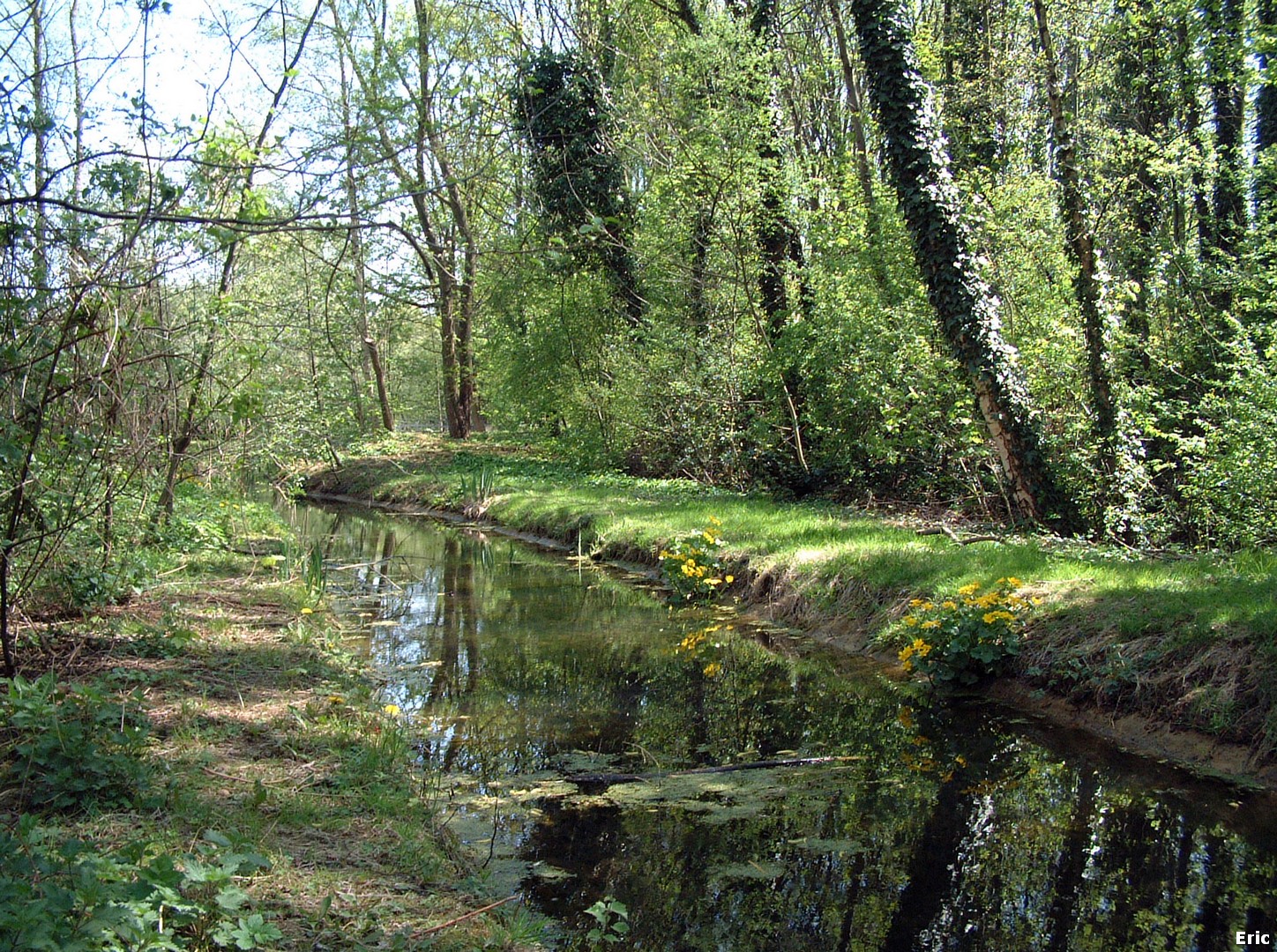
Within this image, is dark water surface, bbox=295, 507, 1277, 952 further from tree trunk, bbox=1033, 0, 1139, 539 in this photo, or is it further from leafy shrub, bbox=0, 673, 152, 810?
tree trunk, bbox=1033, 0, 1139, 539

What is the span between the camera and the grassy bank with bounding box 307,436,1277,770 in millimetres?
5660

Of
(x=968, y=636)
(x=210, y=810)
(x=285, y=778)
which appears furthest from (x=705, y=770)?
(x=210, y=810)

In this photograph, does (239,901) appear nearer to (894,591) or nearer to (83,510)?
(83,510)

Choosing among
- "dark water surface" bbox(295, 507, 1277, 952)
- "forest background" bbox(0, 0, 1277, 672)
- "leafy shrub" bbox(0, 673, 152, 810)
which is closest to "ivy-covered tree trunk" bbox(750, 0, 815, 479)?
"forest background" bbox(0, 0, 1277, 672)

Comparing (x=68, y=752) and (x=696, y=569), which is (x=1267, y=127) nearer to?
(x=696, y=569)

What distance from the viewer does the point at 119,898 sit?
2.77m

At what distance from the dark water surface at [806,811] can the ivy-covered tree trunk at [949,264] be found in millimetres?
4029

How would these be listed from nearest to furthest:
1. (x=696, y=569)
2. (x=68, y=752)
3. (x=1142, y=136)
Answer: (x=68, y=752) → (x=696, y=569) → (x=1142, y=136)

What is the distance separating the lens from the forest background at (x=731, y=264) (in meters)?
4.84

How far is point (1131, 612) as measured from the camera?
21.0ft

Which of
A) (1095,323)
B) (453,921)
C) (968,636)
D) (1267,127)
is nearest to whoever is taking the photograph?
(453,921)

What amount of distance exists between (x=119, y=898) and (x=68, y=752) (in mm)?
1452

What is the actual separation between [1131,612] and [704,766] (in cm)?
316

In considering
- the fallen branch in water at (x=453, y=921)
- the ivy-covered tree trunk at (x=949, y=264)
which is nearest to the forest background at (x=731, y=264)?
the ivy-covered tree trunk at (x=949, y=264)
